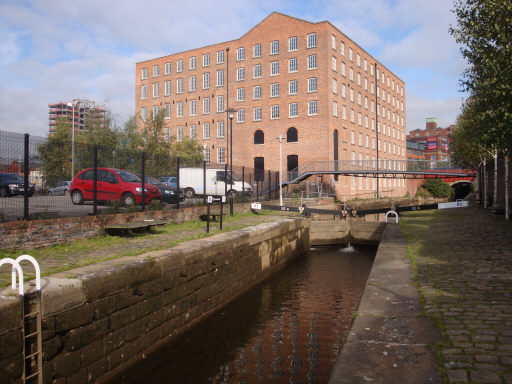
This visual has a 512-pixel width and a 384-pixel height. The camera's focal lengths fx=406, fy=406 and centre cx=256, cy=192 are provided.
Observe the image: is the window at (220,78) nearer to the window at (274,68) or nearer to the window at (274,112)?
the window at (274,68)

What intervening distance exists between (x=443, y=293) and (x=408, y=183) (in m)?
56.1

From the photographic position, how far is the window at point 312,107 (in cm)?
3919

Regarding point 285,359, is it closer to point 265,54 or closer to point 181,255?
point 181,255

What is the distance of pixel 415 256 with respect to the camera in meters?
9.78

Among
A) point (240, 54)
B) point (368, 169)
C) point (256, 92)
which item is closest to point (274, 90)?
point (256, 92)

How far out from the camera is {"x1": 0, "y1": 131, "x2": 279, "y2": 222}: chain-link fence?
28.3 feet

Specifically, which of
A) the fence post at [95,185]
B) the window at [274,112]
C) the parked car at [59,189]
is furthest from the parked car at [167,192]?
the window at [274,112]

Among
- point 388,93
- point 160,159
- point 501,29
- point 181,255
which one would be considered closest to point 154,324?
point 181,255

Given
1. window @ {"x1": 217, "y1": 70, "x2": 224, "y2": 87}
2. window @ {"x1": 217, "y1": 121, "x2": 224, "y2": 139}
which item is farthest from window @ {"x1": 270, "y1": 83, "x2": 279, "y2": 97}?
window @ {"x1": 217, "y1": 121, "x2": 224, "y2": 139}

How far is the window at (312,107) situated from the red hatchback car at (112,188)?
2766 cm

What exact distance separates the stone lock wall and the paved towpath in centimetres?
440

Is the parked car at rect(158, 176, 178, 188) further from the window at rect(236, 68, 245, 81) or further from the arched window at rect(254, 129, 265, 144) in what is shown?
the window at rect(236, 68, 245, 81)

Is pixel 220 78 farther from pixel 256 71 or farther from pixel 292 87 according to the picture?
pixel 292 87

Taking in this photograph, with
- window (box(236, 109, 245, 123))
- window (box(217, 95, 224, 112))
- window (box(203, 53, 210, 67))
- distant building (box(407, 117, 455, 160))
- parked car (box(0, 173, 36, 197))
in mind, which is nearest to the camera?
parked car (box(0, 173, 36, 197))
